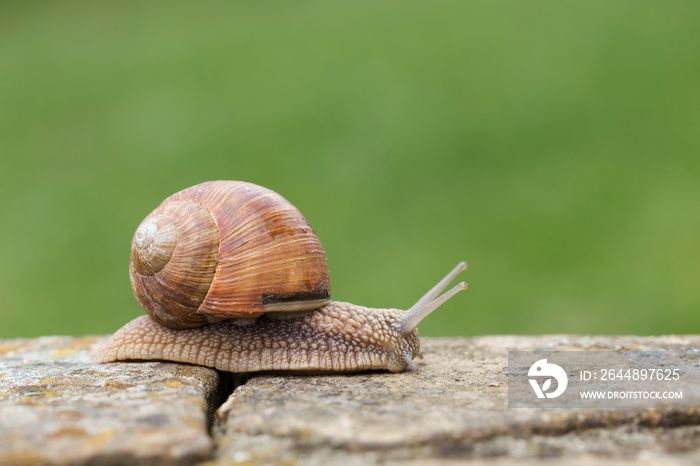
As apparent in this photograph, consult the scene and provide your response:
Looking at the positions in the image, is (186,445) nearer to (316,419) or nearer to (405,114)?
(316,419)

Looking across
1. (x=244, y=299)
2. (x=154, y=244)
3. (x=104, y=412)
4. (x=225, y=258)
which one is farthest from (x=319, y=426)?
(x=154, y=244)

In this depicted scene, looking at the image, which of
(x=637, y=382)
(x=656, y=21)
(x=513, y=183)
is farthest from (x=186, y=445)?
(x=656, y=21)

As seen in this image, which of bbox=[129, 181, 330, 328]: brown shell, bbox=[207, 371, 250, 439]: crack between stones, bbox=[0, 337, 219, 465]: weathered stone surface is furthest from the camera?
bbox=[129, 181, 330, 328]: brown shell

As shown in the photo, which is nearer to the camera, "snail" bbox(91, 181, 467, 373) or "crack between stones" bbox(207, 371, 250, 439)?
"crack between stones" bbox(207, 371, 250, 439)

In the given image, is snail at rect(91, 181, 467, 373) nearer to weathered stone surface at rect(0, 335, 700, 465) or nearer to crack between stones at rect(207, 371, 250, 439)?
crack between stones at rect(207, 371, 250, 439)

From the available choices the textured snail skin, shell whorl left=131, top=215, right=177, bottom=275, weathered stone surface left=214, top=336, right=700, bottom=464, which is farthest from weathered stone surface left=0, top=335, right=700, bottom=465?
shell whorl left=131, top=215, right=177, bottom=275

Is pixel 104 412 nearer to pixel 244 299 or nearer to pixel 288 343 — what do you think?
pixel 244 299
